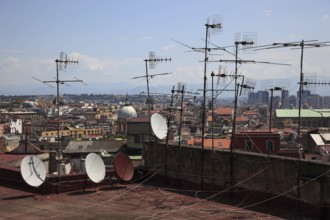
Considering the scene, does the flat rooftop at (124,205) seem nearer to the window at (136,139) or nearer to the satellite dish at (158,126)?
the satellite dish at (158,126)

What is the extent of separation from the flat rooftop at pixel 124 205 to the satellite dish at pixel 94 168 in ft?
1.47

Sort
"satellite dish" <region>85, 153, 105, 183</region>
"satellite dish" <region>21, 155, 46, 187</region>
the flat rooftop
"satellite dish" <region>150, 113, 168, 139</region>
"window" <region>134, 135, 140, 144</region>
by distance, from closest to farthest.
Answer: the flat rooftop → "satellite dish" <region>21, 155, 46, 187</region> → "satellite dish" <region>85, 153, 105, 183</region> → "satellite dish" <region>150, 113, 168, 139</region> → "window" <region>134, 135, 140, 144</region>

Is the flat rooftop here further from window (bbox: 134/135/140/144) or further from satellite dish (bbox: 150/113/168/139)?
window (bbox: 134/135/140/144)

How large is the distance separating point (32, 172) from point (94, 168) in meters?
2.27

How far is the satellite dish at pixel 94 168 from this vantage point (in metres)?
17.0

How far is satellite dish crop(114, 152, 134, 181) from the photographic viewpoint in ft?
58.2

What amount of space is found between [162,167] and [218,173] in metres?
3.23

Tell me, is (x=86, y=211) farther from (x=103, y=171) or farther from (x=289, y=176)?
(x=289, y=176)

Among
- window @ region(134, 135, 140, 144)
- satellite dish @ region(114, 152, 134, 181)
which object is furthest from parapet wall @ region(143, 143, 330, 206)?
window @ region(134, 135, 140, 144)

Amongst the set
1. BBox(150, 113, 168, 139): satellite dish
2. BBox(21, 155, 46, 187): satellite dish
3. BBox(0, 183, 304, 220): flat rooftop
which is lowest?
BBox(0, 183, 304, 220): flat rooftop

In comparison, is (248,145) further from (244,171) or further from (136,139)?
(244,171)

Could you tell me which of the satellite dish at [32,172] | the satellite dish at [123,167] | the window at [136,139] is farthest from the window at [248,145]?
the satellite dish at [32,172]

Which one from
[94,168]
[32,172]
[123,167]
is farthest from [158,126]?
[32,172]

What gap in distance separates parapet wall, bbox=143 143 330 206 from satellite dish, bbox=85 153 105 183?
268cm
